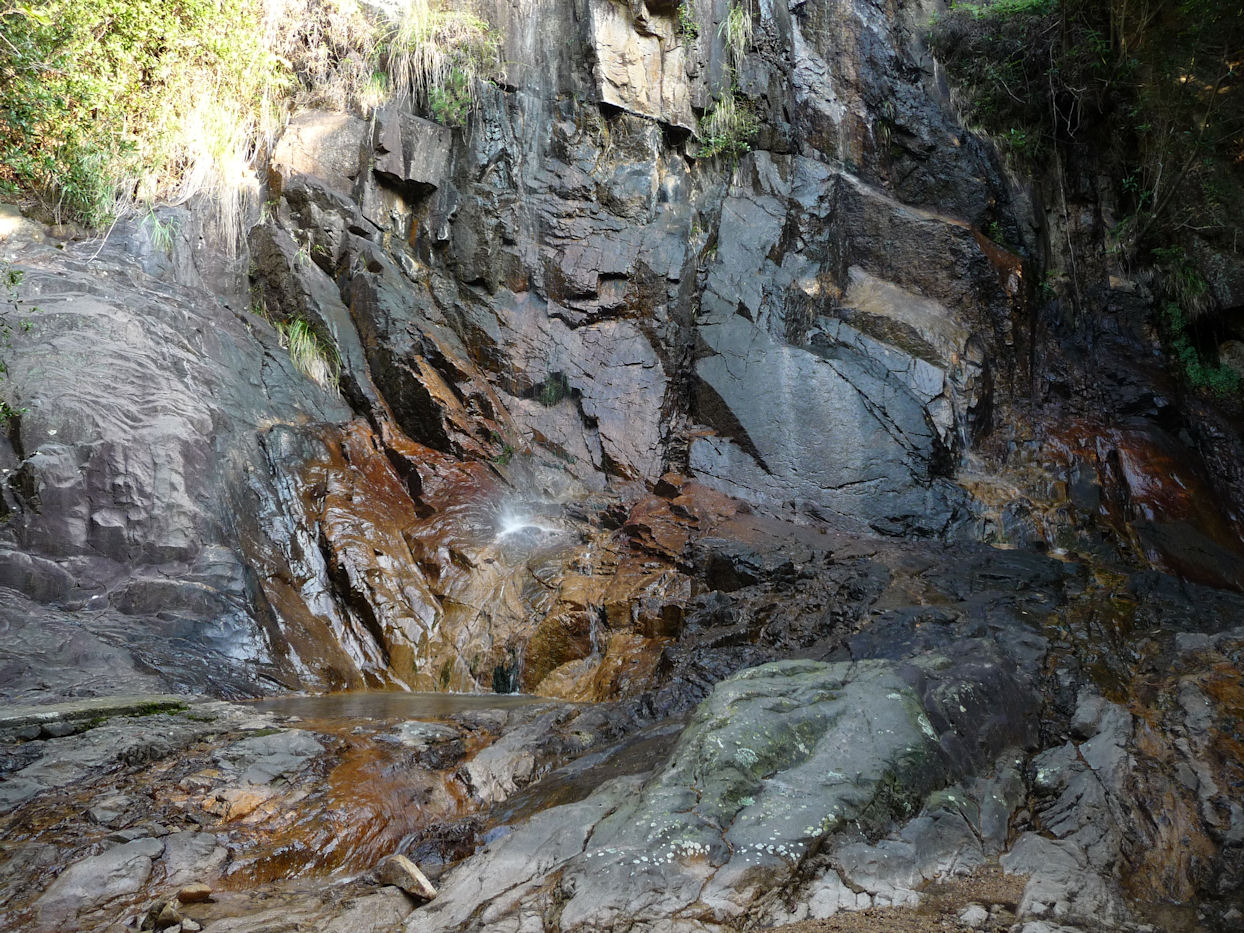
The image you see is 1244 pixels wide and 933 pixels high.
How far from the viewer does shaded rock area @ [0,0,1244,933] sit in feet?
10.2

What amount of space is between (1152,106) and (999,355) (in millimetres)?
3492

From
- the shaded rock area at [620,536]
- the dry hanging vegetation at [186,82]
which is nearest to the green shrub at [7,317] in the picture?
the shaded rock area at [620,536]

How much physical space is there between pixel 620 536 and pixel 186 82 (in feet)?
23.4

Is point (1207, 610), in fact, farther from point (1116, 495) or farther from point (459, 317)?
point (459, 317)

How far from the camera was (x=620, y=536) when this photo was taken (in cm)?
796

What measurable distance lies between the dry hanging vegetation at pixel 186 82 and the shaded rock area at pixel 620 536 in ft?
1.39

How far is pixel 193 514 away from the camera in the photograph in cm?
639

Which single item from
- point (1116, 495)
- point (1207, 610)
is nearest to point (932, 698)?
point (1207, 610)

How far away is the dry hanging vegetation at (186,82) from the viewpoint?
7738 mm

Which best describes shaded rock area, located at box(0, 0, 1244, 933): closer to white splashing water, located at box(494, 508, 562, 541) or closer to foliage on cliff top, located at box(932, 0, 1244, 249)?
white splashing water, located at box(494, 508, 562, 541)

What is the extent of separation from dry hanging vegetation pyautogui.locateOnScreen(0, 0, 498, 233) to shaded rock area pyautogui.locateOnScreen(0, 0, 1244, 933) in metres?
0.42

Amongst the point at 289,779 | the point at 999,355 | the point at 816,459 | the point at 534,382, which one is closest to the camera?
the point at 289,779

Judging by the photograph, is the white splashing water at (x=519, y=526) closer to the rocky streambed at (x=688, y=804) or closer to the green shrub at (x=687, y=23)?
the rocky streambed at (x=688, y=804)

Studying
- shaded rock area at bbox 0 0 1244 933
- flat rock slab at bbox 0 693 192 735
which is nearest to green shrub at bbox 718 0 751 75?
shaded rock area at bbox 0 0 1244 933
